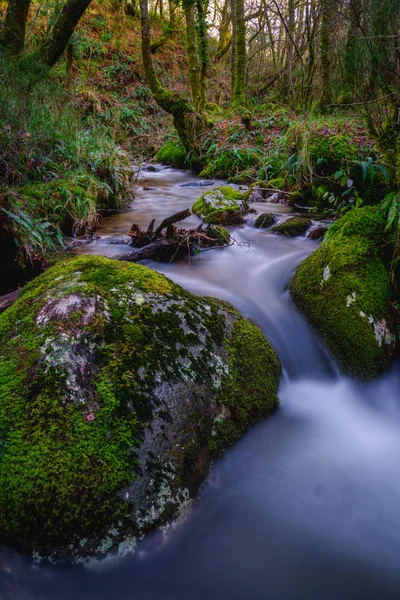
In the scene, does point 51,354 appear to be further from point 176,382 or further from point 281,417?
point 281,417

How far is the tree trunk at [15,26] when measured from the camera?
696cm

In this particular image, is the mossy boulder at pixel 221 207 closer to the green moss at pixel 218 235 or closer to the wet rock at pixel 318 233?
the green moss at pixel 218 235

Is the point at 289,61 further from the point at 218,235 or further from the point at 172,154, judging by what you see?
the point at 218,235

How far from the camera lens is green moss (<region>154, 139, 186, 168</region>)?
33.5ft

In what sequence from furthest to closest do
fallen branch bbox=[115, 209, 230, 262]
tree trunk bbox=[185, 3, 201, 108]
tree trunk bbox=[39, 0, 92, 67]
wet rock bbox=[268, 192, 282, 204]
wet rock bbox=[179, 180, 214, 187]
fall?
tree trunk bbox=[185, 3, 201, 108]
wet rock bbox=[179, 180, 214, 187]
tree trunk bbox=[39, 0, 92, 67]
wet rock bbox=[268, 192, 282, 204]
fallen branch bbox=[115, 209, 230, 262]

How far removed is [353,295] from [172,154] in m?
8.96

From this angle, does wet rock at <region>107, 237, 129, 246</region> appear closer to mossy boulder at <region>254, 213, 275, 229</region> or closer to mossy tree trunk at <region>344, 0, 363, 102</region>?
mossy boulder at <region>254, 213, 275, 229</region>

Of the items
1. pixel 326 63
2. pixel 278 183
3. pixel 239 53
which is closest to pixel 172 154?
pixel 239 53

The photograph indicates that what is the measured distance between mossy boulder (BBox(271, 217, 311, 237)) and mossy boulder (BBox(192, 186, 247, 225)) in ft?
2.06

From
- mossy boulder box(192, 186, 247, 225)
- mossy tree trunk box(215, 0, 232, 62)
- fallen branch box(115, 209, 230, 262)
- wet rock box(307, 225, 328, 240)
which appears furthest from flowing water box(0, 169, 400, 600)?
mossy tree trunk box(215, 0, 232, 62)

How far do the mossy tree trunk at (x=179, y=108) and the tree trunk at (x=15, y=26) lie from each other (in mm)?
2618

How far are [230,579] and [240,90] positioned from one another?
1213cm

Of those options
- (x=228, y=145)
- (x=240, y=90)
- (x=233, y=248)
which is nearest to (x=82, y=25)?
(x=240, y=90)

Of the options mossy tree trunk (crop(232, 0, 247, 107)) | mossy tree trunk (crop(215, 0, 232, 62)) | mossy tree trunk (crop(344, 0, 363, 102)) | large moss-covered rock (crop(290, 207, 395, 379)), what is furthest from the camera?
mossy tree trunk (crop(215, 0, 232, 62))
